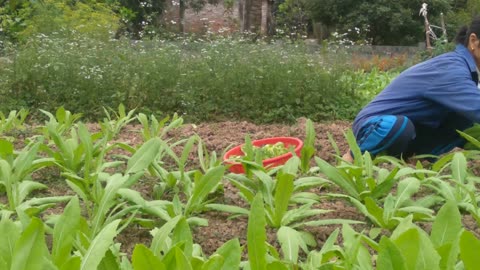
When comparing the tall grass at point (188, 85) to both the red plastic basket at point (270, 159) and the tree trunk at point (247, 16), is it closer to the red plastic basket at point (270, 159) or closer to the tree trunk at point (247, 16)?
the red plastic basket at point (270, 159)

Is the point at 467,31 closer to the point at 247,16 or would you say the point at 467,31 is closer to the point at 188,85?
the point at 188,85

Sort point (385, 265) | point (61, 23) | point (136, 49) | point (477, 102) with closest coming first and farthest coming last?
1. point (385, 265)
2. point (477, 102)
3. point (136, 49)
4. point (61, 23)

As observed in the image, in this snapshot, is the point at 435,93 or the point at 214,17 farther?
the point at 214,17

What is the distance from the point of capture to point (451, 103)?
4035 millimetres

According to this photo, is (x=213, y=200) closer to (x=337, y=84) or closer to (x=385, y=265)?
(x=385, y=265)

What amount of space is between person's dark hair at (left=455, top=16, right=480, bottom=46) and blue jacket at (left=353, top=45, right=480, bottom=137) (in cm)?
10

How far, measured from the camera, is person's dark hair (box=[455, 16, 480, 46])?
4254 millimetres

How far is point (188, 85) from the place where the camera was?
8398 millimetres

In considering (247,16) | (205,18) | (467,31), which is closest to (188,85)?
(467,31)

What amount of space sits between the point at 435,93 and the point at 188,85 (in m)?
4.66

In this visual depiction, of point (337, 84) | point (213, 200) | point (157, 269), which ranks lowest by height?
point (337, 84)

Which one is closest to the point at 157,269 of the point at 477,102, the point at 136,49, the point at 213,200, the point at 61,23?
the point at 213,200

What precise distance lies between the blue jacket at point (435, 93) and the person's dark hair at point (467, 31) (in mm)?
103

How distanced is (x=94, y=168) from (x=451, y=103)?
214 centimetres
